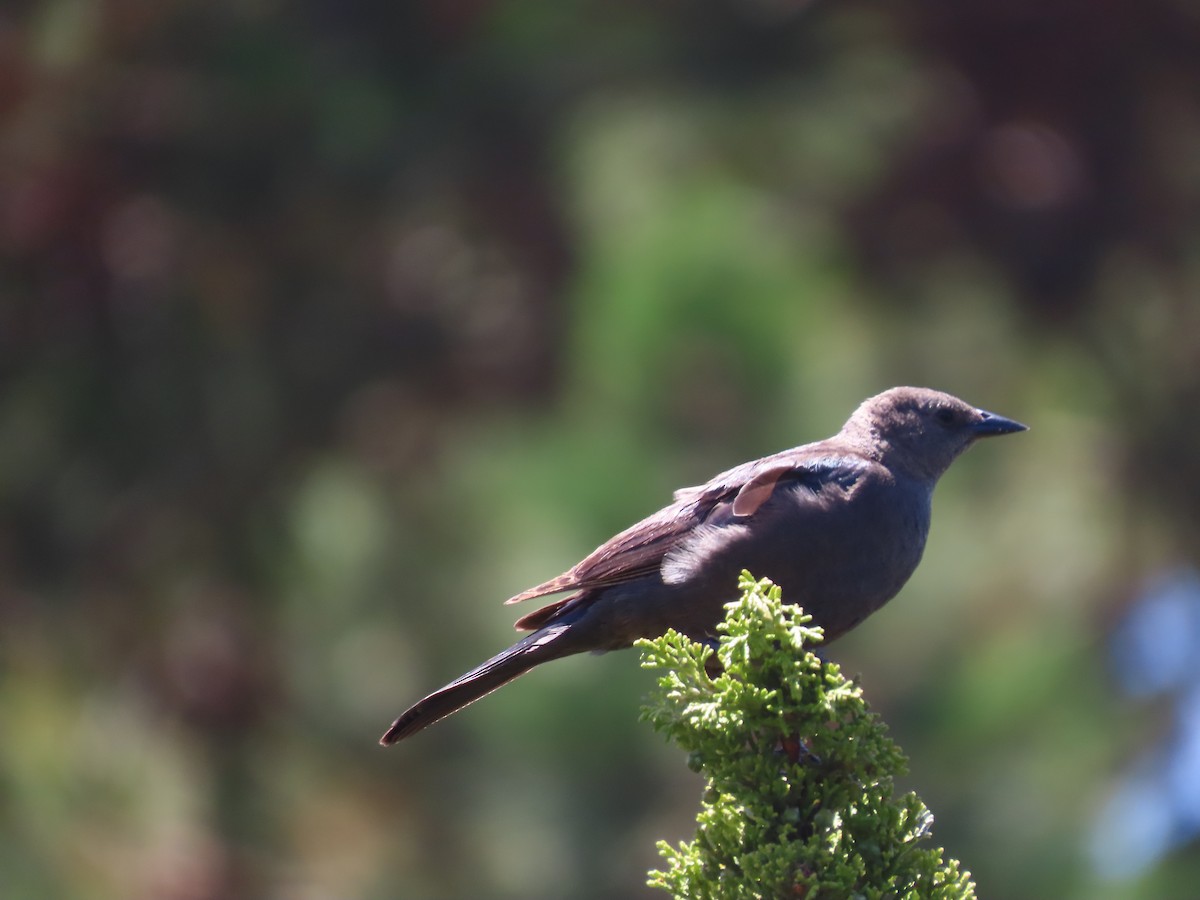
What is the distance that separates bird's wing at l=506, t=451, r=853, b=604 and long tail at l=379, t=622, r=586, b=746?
0.42 feet

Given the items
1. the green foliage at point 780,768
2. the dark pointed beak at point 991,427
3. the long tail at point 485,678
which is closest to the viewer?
the green foliage at point 780,768

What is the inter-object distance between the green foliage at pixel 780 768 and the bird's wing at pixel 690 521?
1.23m

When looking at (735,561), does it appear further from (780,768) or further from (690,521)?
(780,768)

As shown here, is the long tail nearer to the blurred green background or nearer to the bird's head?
the bird's head

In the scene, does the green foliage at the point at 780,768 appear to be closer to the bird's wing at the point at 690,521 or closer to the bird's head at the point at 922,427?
the bird's wing at the point at 690,521

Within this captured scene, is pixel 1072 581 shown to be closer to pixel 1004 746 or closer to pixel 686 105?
pixel 1004 746

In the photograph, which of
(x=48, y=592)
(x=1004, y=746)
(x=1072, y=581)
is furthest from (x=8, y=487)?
(x=1072, y=581)

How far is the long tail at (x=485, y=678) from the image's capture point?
3.50m

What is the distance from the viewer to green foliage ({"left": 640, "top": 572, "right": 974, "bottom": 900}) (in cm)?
248

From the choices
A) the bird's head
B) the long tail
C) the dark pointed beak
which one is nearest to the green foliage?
the long tail

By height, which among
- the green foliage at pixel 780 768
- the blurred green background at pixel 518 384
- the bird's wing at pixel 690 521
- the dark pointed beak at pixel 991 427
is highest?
the blurred green background at pixel 518 384

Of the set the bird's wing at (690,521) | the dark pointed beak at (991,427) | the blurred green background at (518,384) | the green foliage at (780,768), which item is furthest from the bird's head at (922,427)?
the green foliage at (780,768)

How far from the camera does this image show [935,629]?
273 inches

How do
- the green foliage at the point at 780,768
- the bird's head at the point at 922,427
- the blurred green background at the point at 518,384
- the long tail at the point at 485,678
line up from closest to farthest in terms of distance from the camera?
the green foliage at the point at 780,768 → the long tail at the point at 485,678 → the bird's head at the point at 922,427 → the blurred green background at the point at 518,384
